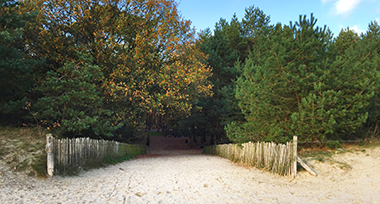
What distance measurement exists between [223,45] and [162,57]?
11.5 metres

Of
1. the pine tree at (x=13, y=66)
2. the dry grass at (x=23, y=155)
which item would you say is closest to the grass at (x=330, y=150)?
the dry grass at (x=23, y=155)

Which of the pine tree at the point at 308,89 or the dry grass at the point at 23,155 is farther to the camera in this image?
the pine tree at the point at 308,89

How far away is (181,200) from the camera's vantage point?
18.2 ft

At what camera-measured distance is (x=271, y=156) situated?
9094 mm

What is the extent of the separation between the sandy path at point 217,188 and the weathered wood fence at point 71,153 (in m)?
0.38

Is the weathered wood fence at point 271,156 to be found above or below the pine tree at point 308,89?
below

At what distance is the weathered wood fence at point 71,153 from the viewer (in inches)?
280

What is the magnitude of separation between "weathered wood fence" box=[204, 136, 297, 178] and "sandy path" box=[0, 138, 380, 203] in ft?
1.08

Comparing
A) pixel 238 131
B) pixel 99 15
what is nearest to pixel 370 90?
pixel 238 131

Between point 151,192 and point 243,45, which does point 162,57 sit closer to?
point 151,192

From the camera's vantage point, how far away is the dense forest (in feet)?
29.9

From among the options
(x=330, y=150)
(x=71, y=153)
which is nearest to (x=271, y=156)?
(x=330, y=150)

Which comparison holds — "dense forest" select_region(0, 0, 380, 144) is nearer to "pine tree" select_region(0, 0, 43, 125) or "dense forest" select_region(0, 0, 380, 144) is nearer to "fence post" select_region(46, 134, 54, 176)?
"pine tree" select_region(0, 0, 43, 125)

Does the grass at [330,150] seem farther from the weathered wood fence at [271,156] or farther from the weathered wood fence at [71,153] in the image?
the weathered wood fence at [71,153]
